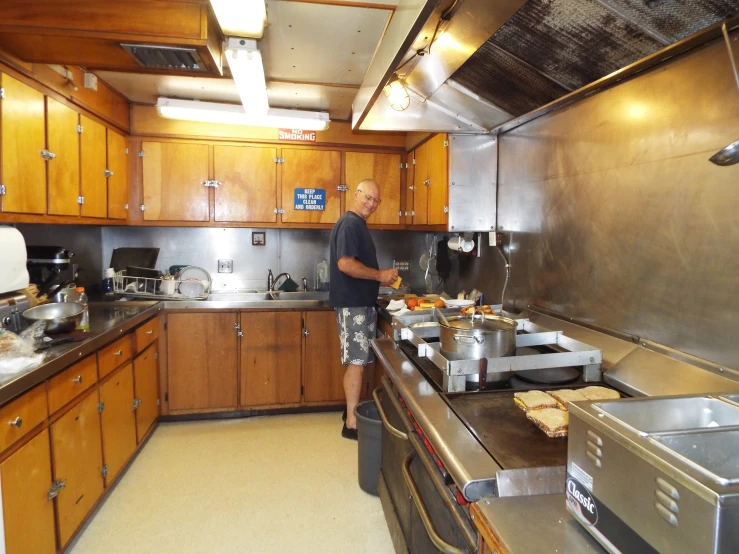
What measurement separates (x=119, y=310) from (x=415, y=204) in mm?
2070

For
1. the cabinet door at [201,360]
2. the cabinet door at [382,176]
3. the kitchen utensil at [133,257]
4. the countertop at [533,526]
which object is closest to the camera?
the countertop at [533,526]

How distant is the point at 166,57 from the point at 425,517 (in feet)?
6.98

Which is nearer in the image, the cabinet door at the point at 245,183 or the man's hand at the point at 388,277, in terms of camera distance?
the man's hand at the point at 388,277

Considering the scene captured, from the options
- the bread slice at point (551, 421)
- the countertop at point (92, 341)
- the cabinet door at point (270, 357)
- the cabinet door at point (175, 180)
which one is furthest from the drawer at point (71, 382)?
the bread slice at point (551, 421)

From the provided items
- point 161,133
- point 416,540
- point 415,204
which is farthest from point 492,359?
point 161,133

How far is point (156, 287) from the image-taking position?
3422mm

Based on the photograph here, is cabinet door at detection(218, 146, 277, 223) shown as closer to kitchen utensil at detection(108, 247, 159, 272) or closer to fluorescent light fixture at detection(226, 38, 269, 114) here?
kitchen utensil at detection(108, 247, 159, 272)

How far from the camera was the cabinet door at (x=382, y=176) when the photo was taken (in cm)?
364

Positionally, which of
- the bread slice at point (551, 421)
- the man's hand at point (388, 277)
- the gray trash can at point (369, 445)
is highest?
the man's hand at point (388, 277)

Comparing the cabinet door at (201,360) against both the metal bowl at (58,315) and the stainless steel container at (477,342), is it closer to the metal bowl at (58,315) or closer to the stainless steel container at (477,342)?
the metal bowl at (58,315)

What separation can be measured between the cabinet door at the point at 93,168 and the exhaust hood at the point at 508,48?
1690 millimetres

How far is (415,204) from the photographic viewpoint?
3.36m

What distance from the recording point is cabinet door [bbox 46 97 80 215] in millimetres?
2320

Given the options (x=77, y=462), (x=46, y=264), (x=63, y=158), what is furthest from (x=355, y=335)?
(x=63, y=158)
